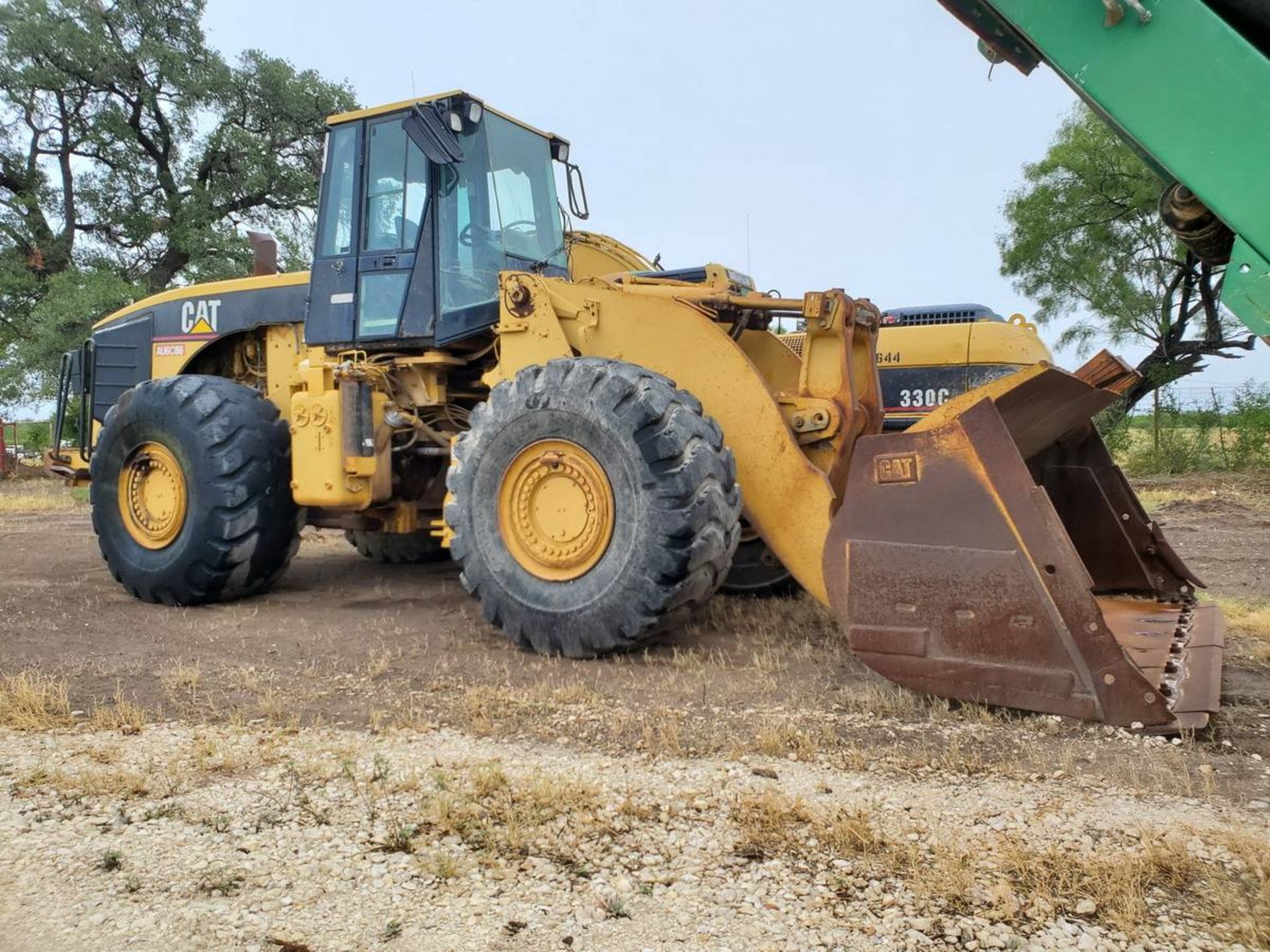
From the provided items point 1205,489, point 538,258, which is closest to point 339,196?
point 538,258

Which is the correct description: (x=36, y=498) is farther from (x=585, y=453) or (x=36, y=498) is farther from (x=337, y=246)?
(x=585, y=453)

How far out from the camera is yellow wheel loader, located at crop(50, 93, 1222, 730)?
386cm

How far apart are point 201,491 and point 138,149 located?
2153 centimetres

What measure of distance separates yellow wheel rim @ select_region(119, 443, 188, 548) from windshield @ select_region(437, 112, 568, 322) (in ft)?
7.49

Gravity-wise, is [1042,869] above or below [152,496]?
below

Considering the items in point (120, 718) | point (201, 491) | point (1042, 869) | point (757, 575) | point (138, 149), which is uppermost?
point (138, 149)

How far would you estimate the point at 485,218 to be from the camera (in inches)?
250

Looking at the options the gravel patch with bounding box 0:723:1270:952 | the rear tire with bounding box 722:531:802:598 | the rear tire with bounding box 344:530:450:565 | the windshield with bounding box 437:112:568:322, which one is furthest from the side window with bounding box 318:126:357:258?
the gravel patch with bounding box 0:723:1270:952

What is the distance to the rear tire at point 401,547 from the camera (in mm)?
8680

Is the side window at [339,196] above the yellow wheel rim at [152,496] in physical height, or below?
above

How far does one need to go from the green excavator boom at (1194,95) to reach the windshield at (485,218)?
384 cm

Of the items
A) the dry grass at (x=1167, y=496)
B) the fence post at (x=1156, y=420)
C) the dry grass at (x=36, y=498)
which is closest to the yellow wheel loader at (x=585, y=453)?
the dry grass at (x=36, y=498)

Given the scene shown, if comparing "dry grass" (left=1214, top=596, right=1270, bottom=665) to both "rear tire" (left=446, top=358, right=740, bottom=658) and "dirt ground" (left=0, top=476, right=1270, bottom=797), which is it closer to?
"dirt ground" (left=0, top=476, right=1270, bottom=797)

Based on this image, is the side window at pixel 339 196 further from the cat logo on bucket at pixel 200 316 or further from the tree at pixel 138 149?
the tree at pixel 138 149
